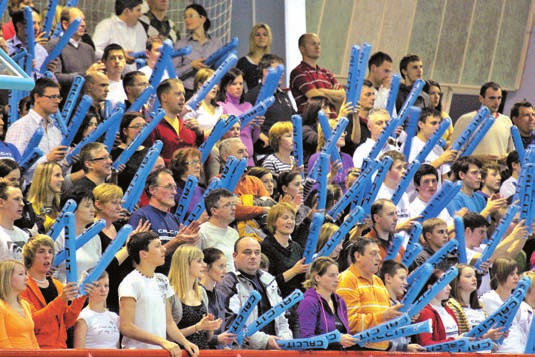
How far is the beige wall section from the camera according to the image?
16.7 m

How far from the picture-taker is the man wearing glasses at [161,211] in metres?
8.96

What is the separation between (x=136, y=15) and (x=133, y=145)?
3.22 meters

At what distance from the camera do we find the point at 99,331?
7766mm

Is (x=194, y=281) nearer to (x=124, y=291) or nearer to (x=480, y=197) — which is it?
(x=124, y=291)

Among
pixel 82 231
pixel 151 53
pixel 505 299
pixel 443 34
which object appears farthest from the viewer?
pixel 443 34

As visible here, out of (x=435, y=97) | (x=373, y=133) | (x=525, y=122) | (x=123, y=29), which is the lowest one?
(x=373, y=133)

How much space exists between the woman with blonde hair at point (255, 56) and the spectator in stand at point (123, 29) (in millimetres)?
966

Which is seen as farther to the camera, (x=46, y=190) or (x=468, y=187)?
(x=468, y=187)

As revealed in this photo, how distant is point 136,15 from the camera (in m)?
12.8

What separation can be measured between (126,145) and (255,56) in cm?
317

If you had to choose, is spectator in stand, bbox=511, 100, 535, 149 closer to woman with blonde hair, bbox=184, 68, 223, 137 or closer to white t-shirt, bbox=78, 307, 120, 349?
woman with blonde hair, bbox=184, 68, 223, 137

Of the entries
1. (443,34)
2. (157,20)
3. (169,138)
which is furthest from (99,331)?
(443,34)

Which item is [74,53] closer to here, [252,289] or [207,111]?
[207,111]

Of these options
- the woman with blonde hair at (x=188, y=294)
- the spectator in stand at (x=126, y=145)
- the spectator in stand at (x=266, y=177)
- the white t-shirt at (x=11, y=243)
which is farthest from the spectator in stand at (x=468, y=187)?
the white t-shirt at (x=11, y=243)
